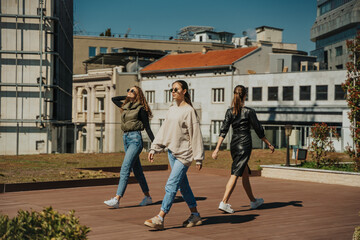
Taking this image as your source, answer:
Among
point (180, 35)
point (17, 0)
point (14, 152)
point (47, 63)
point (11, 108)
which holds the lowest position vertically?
point (14, 152)

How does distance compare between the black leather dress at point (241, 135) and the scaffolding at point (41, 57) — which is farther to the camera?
the scaffolding at point (41, 57)

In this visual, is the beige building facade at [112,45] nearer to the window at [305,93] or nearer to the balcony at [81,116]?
the balcony at [81,116]

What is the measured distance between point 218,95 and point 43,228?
2094 inches

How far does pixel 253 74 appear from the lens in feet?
181

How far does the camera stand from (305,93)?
5272 centimetres

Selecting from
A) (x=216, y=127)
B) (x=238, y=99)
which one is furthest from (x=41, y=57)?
(x=238, y=99)

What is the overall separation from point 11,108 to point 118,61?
34495 mm

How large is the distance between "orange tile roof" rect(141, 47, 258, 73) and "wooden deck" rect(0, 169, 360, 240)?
148 feet

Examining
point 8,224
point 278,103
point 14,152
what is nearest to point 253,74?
point 278,103

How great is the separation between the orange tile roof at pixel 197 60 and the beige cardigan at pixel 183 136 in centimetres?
4928

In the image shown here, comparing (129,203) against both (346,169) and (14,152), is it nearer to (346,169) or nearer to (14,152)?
(346,169)

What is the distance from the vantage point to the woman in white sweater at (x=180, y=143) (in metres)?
7.01

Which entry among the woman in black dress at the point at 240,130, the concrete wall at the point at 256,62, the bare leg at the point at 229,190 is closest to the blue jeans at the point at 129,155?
the woman in black dress at the point at 240,130

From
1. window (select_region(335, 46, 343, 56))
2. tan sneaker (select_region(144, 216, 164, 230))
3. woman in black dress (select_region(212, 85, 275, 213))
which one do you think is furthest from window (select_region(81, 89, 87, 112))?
tan sneaker (select_region(144, 216, 164, 230))
